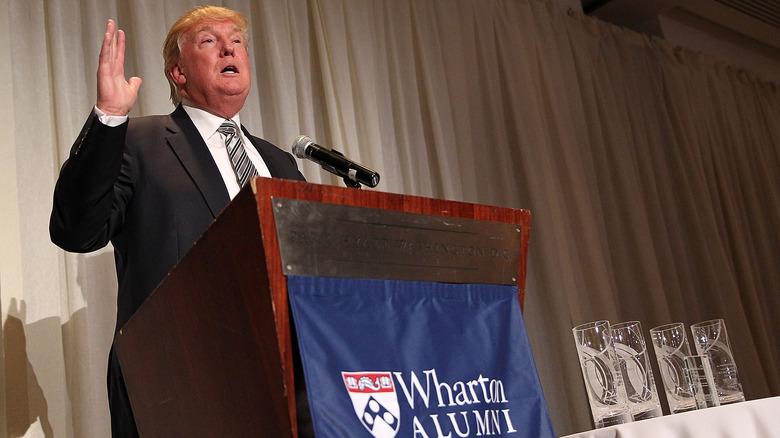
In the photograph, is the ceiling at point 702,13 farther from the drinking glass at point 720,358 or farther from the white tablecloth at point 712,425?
the white tablecloth at point 712,425

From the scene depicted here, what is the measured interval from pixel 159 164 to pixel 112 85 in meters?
0.32

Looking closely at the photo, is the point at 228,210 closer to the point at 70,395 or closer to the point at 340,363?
the point at 340,363

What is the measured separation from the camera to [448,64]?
3.90m

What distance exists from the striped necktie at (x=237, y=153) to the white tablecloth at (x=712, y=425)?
91 cm

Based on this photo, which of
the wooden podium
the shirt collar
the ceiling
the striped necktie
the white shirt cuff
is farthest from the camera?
the ceiling

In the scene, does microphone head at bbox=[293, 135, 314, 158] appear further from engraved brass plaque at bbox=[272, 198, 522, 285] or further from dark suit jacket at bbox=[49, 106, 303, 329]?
engraved brass plaque at bbox=[272, 198, 522, 285]

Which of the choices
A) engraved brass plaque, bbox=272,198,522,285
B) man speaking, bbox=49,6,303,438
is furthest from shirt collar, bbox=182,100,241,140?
engraved brass plaque, bbox=272,198,522,285

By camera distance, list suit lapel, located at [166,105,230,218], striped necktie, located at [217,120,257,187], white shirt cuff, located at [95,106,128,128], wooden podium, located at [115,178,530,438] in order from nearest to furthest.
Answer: wooden podium, located at [115,178,530,438] < white shirt cuff, located at [95,106,128,128] < suit lapel, located at [166,105,230,218] < striped necktie, located at [217,120,257,187]

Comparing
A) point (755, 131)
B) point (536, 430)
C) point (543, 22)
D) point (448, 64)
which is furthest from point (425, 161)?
point (755, 131)

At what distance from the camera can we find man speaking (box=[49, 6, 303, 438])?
138 centimetres

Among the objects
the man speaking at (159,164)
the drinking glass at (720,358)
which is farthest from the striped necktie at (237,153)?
the drinking glass at (720,358)

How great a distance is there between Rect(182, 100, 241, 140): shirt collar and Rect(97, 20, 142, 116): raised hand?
0.45 meters

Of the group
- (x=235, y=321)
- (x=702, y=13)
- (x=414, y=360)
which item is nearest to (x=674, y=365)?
(x=414, y=360)

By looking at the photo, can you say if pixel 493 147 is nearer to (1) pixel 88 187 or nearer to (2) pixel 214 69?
(2) pixel 214 69
